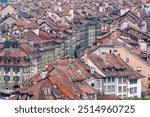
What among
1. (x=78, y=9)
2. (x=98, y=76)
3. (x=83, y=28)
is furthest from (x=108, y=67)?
(x=78, y=9)

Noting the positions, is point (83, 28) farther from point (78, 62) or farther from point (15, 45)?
point (78, 62)

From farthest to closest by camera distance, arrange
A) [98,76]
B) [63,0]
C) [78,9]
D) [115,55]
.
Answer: [63,0] → [78,9] → [115,55] → [98,76]

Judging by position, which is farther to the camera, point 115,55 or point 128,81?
point 115,55

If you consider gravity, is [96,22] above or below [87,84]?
above

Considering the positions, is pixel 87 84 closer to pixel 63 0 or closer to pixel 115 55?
pixel 115 55

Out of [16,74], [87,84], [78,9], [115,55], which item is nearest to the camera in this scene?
[87,84]

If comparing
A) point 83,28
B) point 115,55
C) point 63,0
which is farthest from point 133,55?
point 63,0

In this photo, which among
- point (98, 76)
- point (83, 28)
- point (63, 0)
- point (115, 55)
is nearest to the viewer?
point (98, 76)

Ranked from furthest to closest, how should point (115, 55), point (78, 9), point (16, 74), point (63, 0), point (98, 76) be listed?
point (63, 0), point (78, 9), point (16, 74), point (115, 55), point (98, 76)

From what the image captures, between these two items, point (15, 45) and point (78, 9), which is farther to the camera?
point (78, 9)
